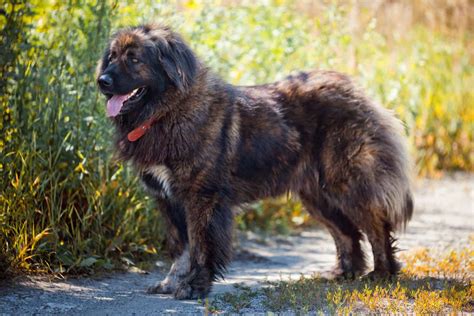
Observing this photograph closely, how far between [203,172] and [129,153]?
0.60 meters

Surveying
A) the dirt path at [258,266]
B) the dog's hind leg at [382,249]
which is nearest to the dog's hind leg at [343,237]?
the dog's hind leg at [382,249]

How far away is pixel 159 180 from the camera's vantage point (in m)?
5.03

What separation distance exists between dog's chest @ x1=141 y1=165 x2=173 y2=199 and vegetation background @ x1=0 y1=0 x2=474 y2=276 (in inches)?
24.1

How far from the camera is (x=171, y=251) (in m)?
5.27

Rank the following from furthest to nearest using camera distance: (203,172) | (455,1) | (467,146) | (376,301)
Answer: (455,1) < (467,146) < (203,172) < (376,301)

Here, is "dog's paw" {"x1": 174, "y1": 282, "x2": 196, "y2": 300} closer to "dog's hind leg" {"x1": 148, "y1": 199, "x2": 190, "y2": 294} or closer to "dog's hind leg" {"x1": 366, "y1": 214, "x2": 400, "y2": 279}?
A: "dog's hind leg" {"x1": 148, "y1": 199, "x2": 190, "y2": 294}

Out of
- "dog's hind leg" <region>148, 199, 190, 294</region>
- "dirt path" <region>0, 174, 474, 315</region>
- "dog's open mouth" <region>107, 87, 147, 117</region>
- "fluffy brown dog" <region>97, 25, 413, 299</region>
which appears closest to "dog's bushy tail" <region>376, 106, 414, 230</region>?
"fluffy brown dog" <region>97, 25, 413, 299</region>

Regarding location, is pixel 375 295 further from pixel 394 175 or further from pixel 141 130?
pixel 141 130

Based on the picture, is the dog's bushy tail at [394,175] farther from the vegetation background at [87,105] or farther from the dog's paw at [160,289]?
the dog's paw at [160,289]

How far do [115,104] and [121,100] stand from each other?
0.05 meters

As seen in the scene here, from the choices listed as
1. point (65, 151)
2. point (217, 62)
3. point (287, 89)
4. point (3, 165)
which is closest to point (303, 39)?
point (217, 62)

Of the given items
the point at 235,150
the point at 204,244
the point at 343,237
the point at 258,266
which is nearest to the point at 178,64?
the point at 235,150

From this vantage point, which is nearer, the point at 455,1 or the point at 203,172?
the point at 203,172

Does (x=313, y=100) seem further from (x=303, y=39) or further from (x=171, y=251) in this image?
(x=303, y=39)
